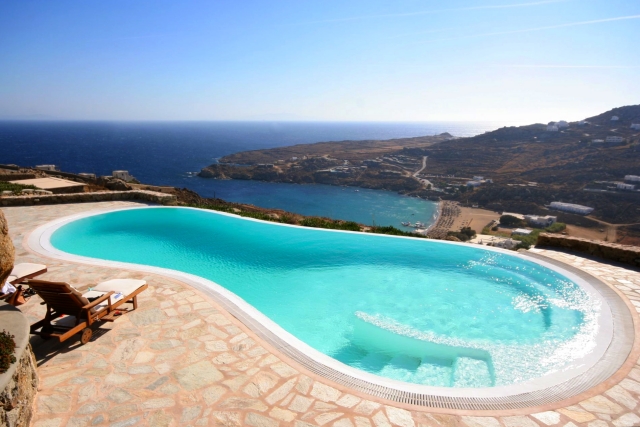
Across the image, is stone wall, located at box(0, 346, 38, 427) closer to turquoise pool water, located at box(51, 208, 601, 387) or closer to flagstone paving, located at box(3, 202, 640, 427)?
flagstone paving, located at box(3, 202, 640, 427)

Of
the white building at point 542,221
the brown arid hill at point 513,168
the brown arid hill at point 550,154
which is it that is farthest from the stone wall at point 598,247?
the brown arid hill at point 550,154

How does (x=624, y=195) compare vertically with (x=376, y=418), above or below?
below

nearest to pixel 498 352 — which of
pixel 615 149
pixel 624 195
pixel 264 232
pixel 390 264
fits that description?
pixel 390 264

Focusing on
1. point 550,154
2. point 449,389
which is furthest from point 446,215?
point 449,389

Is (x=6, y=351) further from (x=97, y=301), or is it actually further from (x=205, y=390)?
(x=205, y=390)

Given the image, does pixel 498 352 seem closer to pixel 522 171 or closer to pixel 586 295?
pixel 586 295

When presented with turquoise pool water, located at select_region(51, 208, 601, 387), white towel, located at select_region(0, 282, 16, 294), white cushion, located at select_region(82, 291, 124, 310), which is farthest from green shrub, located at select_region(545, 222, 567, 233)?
white towel, located at select_region(0, 282, 16, 294)
